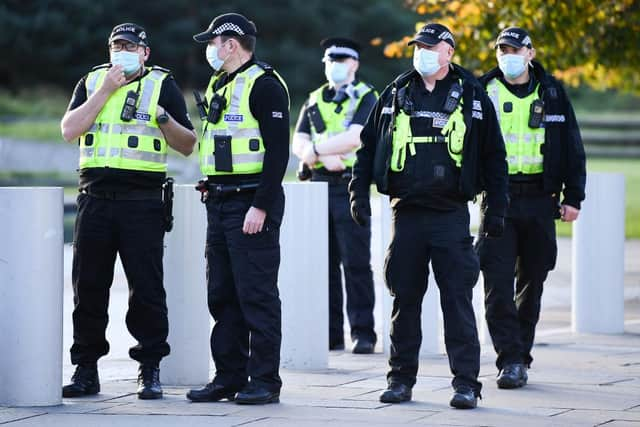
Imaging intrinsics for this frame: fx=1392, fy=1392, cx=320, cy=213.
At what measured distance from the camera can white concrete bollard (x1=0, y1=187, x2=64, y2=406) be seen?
7207mm

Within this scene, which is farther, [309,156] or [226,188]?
[309,156]

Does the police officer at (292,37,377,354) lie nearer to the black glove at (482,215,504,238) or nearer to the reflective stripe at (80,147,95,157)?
the black glove at (482,215,504,238)

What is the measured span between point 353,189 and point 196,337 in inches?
53.5

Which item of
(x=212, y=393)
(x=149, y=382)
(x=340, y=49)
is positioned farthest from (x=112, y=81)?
(x=340, y=49)

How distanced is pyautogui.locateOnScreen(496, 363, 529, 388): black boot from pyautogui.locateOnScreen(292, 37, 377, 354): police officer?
1894 mm

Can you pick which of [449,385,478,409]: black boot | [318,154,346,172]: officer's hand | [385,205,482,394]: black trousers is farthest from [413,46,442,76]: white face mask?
[318,154,346,172]: officer's hand

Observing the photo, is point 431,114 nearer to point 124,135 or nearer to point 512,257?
point 512,257

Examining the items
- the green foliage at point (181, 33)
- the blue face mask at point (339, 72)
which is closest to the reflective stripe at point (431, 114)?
the blue face mask at point (339, 72)

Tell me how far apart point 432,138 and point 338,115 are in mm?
2840

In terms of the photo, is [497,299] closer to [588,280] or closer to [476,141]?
[476,141]

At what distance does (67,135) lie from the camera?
755 cm

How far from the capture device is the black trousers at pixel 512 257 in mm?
8133

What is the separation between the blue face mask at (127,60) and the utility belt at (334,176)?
2673 mm

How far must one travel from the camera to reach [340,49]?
1012 cm
